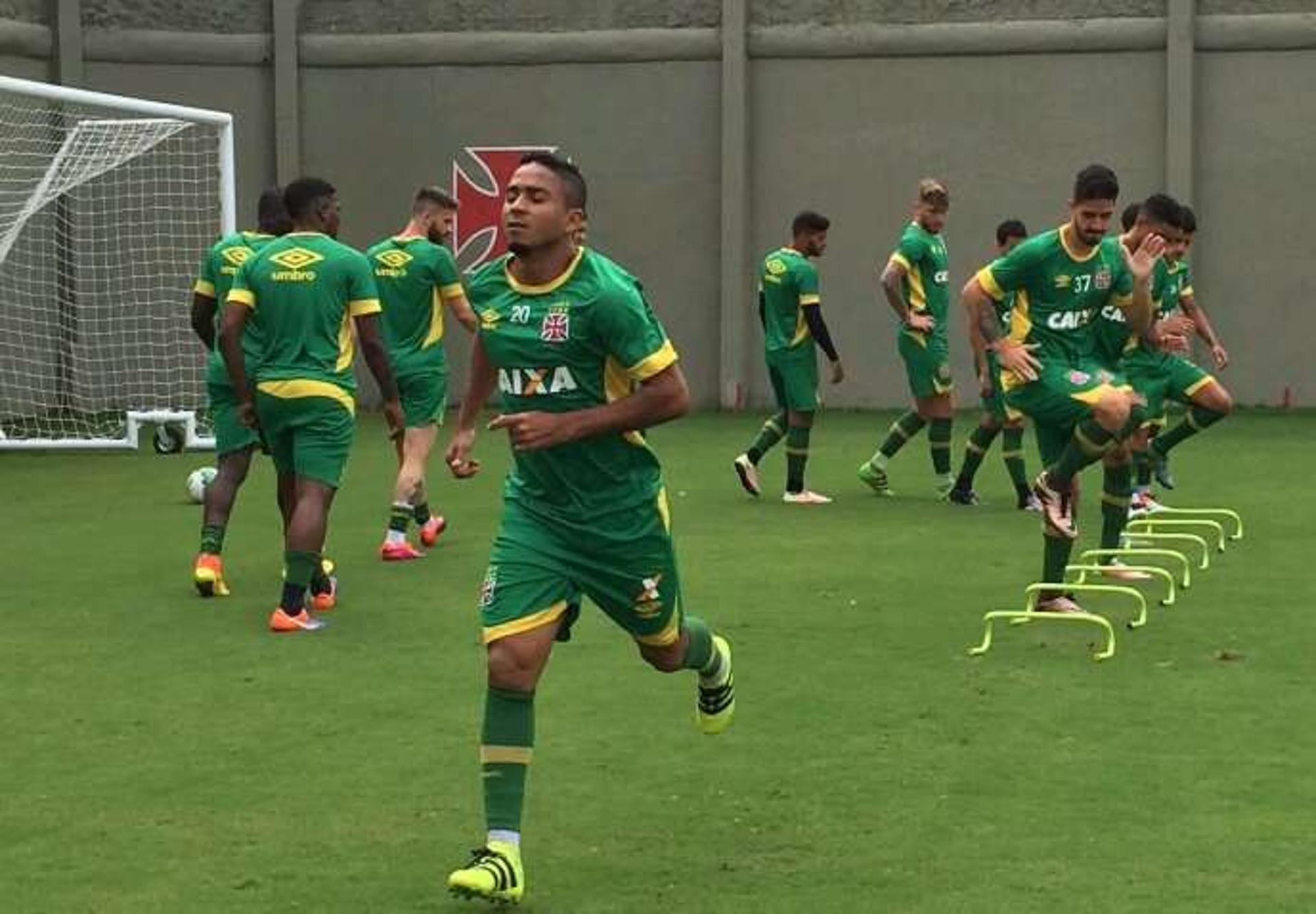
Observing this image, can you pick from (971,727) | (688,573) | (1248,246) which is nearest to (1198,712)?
(971,727)

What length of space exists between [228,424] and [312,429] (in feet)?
4.19

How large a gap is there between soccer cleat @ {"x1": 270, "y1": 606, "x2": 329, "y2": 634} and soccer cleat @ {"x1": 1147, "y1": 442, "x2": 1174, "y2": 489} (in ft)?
19.9

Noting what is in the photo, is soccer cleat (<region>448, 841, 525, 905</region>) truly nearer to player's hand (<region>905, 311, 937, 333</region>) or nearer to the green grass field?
the green grass field

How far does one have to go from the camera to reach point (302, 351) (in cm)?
1027

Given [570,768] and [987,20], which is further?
[987,20]

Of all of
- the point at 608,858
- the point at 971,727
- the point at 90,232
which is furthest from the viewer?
the point at 90,232

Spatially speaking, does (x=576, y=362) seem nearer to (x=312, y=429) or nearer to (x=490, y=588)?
(x=490, y=588)

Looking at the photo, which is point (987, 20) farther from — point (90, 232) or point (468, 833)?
point (468, 833)

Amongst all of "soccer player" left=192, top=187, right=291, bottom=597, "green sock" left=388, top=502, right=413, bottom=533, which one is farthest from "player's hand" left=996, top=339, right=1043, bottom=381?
"green sock" left=388, top=502, right=413, bottom=533

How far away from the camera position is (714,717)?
23.5ft

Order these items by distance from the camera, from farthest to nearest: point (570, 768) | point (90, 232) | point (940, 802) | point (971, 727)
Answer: point (90, 232) < point (971, 727) < point (570, 768) < point (940, 802)

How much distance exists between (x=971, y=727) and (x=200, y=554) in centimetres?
475

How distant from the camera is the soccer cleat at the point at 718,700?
7.09 meters

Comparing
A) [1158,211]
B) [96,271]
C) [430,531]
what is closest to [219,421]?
[430,531]
